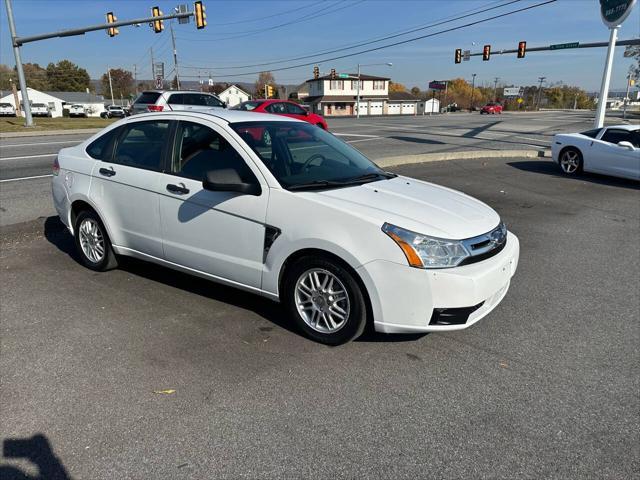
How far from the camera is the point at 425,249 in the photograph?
10.5 ft

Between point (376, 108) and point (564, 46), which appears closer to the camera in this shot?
point (564, 46)

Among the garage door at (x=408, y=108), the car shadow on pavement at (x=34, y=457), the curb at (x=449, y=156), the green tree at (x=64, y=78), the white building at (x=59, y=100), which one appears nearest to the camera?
the car shadow on pavement at (x=34, y=457)

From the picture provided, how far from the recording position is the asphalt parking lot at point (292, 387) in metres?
2.52

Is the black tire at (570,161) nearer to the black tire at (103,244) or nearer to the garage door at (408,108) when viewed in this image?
the black tire at (103,244)

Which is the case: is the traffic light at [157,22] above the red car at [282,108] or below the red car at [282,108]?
above

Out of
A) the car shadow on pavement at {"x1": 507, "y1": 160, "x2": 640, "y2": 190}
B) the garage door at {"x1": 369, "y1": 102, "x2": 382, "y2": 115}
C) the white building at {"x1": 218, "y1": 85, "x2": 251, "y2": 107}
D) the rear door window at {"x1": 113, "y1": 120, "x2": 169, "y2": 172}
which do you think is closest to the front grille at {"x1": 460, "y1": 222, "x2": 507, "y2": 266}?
the rear door window at {"x1": 113, "y1": 120, "x2": 169, "y2": 172}

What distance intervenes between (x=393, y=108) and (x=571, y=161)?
8822cm

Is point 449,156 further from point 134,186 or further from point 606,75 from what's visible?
point 134,186

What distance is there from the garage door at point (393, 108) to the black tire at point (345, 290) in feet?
313

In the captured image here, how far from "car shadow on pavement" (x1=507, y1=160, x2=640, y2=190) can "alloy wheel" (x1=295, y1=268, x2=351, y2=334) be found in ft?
33.0

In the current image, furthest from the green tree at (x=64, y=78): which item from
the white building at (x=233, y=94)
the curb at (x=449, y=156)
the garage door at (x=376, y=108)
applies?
the curb at (x=449, y=156)

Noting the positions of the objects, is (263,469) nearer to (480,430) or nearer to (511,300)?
(480,430)

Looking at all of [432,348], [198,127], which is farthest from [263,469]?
[198,127]

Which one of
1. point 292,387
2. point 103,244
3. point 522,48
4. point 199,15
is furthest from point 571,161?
point 522,48
